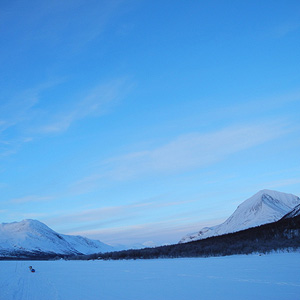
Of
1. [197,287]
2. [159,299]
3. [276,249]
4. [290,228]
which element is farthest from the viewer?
[290,228]

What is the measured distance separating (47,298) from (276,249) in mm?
31514

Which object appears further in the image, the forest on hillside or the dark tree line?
the dark tree line

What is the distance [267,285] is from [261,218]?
201069 millimetres

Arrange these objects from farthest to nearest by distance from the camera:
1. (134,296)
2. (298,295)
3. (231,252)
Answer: (231,252), (134,296), (298,295)

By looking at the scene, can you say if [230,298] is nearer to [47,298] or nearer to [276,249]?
[47,298]

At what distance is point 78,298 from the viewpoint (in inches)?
468

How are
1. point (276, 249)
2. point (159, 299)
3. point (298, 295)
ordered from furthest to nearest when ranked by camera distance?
point (276, 249) < point (159, 299) < point (298, 295)

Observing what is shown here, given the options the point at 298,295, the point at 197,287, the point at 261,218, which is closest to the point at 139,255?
the point at 197,287

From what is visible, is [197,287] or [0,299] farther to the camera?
[197,287]

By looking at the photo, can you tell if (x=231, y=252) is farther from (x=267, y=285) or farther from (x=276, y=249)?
(x=267, y=285)

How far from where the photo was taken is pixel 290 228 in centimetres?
6294

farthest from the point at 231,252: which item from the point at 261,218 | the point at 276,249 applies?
the point at 261,218

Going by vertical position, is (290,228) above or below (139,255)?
above

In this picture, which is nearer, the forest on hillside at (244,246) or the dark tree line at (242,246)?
the forest on hillside at (244,246)
